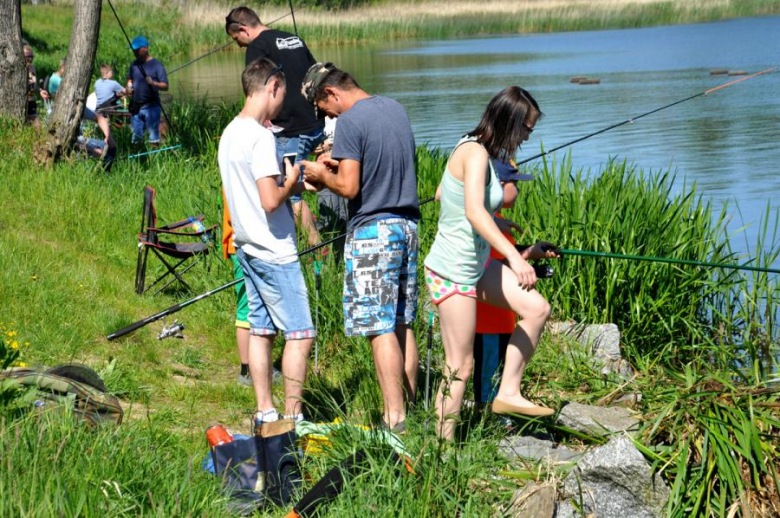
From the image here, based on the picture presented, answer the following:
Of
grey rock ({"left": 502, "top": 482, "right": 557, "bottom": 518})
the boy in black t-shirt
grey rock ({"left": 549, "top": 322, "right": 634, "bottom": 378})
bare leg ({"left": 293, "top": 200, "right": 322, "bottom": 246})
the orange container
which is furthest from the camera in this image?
the boy in black t-shirt

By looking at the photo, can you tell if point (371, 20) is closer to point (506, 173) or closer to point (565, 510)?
point (506, 173)

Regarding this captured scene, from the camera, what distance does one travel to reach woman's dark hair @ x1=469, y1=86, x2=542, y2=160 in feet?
12.8

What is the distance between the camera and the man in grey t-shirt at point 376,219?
162 inches

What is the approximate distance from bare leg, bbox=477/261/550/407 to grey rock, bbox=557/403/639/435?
0.36 meters

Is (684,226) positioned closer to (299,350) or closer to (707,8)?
(299,350)

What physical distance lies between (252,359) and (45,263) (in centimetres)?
248

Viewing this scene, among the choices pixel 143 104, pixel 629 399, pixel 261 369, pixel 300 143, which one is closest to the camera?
pixel 261 369

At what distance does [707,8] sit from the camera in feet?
117

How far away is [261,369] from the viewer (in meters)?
4.46

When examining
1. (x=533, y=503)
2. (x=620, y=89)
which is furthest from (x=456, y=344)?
(x=620, y=89)

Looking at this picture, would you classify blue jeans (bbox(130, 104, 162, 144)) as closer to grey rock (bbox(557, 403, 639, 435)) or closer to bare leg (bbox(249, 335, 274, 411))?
bare leg (bbox(249, 335, 274, 411))

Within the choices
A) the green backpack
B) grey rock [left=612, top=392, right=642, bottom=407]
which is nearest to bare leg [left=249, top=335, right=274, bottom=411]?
the green backpack

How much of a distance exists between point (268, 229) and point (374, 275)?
1.78 feet

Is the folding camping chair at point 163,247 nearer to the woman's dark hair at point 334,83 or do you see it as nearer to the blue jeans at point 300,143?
the blue jeans at point 300,143
